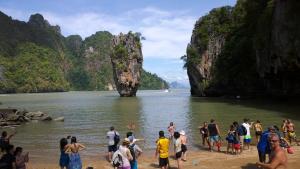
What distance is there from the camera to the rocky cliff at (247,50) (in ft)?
162

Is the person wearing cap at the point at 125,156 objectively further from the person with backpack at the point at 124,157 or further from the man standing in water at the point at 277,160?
the man standing in water at the point at 277,160

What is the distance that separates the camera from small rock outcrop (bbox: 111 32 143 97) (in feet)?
346

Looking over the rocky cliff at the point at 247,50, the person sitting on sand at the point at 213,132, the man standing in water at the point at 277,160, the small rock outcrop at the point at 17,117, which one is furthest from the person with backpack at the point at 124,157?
the rocky cliff at the point at 247,50

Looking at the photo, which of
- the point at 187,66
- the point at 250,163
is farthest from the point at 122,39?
the point at 250,163

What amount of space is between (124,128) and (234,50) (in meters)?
48.8

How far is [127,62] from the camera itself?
10706 centimetres

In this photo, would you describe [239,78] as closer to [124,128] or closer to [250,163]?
[124,128]

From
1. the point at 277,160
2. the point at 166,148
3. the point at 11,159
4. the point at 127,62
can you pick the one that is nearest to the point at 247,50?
the point at 127,62

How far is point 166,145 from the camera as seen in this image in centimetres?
1452

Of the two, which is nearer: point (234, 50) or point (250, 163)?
point (250, 163)

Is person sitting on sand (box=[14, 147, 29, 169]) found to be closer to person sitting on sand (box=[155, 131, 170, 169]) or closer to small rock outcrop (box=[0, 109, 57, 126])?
person sitting on sand (box=[155, 131, 170, 169])

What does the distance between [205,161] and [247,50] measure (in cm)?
5743

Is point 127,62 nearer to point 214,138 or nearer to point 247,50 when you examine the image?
point 247,50

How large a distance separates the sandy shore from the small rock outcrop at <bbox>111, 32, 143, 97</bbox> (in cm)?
8528
